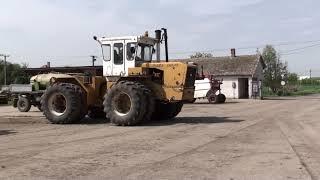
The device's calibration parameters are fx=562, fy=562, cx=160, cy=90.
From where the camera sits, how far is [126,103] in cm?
2039

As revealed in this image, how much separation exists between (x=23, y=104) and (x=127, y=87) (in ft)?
42.5

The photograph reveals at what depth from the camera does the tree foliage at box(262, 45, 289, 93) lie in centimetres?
8375

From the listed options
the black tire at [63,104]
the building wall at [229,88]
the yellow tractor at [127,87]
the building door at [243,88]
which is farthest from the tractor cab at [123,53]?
the building door at [243,88]

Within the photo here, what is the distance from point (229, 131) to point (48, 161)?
24.5ft

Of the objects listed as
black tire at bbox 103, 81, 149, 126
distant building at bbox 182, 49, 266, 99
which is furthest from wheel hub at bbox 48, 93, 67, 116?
distant building at bbox 182, 49, 266, 99

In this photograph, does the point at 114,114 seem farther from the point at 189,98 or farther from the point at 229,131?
the point at 229,131

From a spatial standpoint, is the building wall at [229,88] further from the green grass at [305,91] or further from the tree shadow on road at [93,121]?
the tree shadow on road at [93,121]

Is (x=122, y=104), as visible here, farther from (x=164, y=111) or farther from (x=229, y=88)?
(x=229, y=88)

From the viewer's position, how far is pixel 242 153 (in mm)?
12234

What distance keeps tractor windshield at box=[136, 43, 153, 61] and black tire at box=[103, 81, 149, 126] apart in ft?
5.17

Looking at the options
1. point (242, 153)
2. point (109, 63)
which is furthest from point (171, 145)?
point (109, 63)

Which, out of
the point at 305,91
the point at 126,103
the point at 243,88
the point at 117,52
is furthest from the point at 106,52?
the point at 305,91

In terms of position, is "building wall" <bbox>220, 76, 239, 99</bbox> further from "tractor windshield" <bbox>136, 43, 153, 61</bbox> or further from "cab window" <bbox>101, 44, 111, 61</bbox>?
"cab window" <bbox>101, 44, 111, 61</bbox>

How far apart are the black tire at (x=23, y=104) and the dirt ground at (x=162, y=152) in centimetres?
1161
